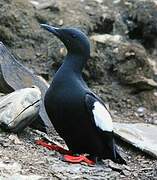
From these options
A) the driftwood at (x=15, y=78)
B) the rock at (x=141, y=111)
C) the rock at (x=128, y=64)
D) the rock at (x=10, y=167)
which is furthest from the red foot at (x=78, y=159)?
the rock at (x=128, y=64)

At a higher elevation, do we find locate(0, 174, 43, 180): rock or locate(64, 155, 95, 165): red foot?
locate(0, 174, 43, 180): rock

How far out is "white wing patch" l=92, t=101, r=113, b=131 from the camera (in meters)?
3.87

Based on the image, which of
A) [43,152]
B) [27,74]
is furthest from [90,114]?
[27,74]

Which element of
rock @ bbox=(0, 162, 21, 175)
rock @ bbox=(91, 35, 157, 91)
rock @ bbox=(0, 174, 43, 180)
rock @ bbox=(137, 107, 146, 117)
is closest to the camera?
rock @ bbox=(0, 174, 43, 180)

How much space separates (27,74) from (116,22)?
2.54 m

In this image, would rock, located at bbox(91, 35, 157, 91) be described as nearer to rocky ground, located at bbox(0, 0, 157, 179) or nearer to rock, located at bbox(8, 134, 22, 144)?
rocky ground, located at bbox(0, 0, 157, 179)

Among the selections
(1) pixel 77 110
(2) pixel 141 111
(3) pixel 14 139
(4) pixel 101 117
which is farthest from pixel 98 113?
(2) pixel 141 111

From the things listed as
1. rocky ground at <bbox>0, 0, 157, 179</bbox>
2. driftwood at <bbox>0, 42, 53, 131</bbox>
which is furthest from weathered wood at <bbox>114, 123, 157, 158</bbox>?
driftwood at <bbox>0, 42, 53, 131</bbox>

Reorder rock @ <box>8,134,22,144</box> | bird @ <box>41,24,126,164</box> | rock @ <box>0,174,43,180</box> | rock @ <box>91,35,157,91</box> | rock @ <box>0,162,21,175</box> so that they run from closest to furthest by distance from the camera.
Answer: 1. rock @ <box>0,174,43,180</box>
2. rock @ <box>0,162,21,175</box>
3. bird @ <box>41,24,126,164</box>
4. rock @ <box>8,134,22,144</box>
5. rock @ <box>91,35,157,91</box>

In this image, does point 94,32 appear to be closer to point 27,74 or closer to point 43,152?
point 27,74

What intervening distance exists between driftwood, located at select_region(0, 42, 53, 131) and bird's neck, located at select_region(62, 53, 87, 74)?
0.85 m

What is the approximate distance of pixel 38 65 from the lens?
6.66 metres

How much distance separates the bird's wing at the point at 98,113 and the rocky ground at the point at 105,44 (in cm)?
228

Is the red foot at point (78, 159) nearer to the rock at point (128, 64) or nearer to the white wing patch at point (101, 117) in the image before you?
the white wing patch at point (101, 117)
